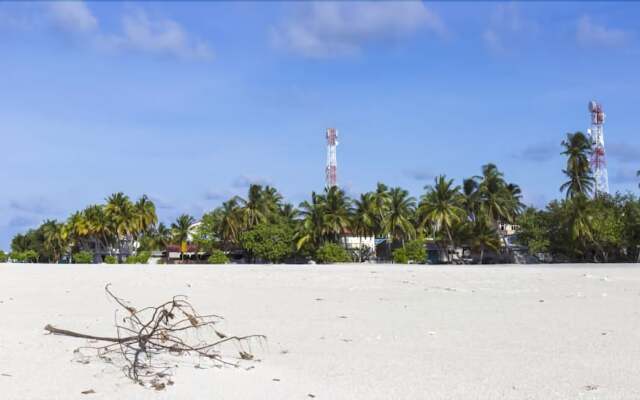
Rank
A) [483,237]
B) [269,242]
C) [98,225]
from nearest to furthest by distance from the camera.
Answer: [483,237] < [269,242] < [98,225]

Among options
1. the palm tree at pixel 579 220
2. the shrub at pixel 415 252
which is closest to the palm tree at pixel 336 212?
the shrub at pixel 415 252

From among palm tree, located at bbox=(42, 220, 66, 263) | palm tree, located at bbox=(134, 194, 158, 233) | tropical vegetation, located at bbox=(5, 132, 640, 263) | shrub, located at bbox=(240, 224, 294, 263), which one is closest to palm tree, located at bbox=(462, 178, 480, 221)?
tropical vegetation, located at bbox=(5, 132, 640, 263)

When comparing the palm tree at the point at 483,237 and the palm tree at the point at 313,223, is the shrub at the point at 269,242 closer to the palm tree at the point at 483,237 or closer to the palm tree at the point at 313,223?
the palm tree at the point at 313,223

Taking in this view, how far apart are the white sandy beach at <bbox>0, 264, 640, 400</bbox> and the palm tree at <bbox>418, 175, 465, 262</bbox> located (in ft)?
148

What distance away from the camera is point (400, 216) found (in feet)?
205

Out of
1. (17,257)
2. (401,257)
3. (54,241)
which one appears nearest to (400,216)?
(401,257)

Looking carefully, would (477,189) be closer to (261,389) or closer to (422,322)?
(422,322)

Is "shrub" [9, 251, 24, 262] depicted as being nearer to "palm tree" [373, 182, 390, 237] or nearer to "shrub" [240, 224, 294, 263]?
"shrub" [240, 224, 294, 263]

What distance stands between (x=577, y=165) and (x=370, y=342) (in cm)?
5976

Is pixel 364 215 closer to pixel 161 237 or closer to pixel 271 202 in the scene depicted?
pixel 271 202

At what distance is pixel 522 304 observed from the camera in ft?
39.4

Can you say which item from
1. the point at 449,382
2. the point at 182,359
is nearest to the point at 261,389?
the point at 182,359

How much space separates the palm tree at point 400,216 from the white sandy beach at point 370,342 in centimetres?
4665

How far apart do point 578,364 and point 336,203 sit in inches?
2267
